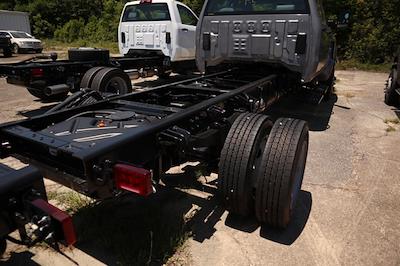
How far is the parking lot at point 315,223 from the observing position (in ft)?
8.55

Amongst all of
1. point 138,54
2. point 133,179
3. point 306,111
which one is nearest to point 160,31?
point 138,54

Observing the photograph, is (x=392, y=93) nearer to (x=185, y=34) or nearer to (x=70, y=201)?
(x=185, y=34)

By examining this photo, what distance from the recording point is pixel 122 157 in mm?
2270

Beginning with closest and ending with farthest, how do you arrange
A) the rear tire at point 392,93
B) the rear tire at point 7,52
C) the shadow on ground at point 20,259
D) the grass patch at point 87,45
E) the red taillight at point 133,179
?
the red taillight at point 133,179, the shadow on ground at point 20,259, the rear tire at point 392,93, the rear tire at point 7,52, the grass patch at point 87,45

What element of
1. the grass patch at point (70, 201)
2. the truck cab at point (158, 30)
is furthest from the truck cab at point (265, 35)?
the grass patch at point (70, 201)

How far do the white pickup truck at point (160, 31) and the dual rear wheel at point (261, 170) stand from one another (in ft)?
20.8

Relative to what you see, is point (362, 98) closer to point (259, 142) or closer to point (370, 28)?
point (259, 142)

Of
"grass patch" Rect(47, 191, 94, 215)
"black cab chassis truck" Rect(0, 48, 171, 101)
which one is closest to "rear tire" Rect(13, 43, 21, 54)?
"black cab chassis truck" Rect(0, 48, 171, 101)

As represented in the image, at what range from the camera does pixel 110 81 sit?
256 inches

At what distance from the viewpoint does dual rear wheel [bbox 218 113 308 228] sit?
268cm

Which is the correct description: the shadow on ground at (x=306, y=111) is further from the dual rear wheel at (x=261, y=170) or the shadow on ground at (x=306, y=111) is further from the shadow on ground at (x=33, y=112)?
the shadow on ground at (x=33, y=112)

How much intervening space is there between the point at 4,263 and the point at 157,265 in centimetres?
111

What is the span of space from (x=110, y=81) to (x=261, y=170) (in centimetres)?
452

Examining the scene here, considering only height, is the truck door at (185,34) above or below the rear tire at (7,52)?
above
